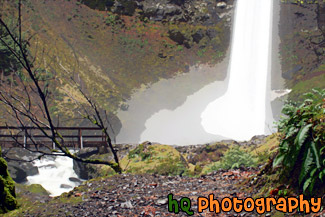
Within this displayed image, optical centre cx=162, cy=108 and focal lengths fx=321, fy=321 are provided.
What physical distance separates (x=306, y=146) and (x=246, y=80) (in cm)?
3094

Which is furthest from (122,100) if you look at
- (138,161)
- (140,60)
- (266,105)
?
(138,161)

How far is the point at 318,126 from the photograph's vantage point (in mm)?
4309

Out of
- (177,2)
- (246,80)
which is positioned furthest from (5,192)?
(177,2)

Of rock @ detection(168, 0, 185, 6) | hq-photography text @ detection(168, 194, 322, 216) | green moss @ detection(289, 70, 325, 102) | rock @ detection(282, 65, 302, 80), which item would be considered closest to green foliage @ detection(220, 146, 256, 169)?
hq-photography text @ detection(168, 194, 322, 216)

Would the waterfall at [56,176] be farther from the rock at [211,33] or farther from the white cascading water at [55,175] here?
the rock at [211,33]

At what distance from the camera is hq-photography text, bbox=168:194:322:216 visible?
3.97 metres

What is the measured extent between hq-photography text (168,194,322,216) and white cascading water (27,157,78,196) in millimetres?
10147

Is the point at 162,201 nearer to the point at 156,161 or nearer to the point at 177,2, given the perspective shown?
the point at 156,161

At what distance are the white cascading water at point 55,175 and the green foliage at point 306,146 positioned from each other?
11621mm

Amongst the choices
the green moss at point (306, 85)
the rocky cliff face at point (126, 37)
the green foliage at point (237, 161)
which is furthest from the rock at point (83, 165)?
the green moss at point (306, 85)

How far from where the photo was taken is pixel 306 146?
168 inches

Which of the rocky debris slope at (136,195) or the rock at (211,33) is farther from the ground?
the rock at (211,33)

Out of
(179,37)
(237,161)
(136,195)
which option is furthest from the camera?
(179,37)

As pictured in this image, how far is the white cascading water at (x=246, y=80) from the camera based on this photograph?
28047 millimetres
